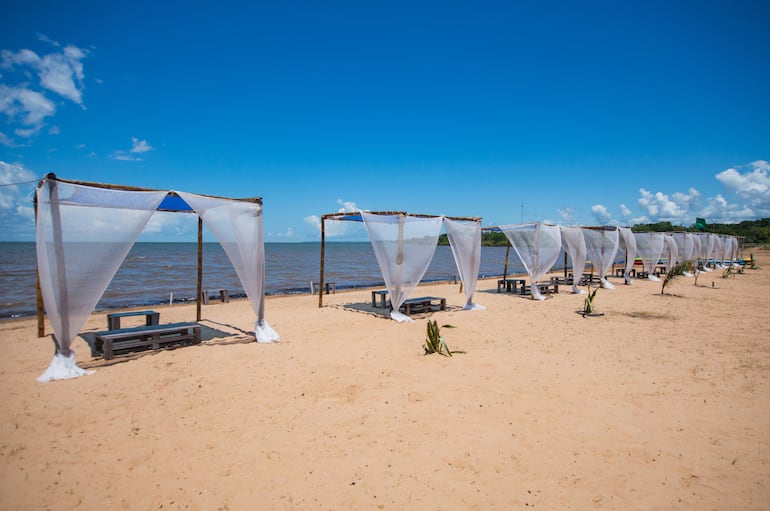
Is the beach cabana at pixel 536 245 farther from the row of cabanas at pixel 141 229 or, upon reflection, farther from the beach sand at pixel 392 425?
the beach sand at pixel 392 425

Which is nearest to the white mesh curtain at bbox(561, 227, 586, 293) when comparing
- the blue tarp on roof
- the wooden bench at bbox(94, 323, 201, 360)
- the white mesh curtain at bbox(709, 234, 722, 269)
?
the blue tarp on roof

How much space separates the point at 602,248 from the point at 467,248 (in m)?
6.96

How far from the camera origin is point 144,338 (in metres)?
5.58

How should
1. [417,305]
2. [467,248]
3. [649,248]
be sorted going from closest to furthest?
[417,305] < [467,248] < [649,248]

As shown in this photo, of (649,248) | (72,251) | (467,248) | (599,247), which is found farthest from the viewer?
(649,248)

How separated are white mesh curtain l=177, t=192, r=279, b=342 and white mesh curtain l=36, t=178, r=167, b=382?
1172mm

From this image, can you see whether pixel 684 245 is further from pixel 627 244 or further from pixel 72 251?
pixel 72 251

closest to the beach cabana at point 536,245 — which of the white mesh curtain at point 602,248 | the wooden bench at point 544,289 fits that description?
the wooden bench at point 544,289

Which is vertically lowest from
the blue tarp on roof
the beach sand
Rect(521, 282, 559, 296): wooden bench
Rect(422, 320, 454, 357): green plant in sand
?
the beach sand

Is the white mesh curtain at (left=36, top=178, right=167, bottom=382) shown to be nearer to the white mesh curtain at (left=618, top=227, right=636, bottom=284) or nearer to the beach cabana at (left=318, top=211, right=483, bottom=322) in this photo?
the beach cabana at (left=318, top=211, right=483, bottom=322)

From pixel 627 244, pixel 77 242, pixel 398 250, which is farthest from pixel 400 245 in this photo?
pixel 627 244

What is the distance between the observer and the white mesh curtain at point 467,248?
9273 millimetres

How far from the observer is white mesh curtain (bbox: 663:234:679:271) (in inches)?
677

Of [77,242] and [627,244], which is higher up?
[627,244]
